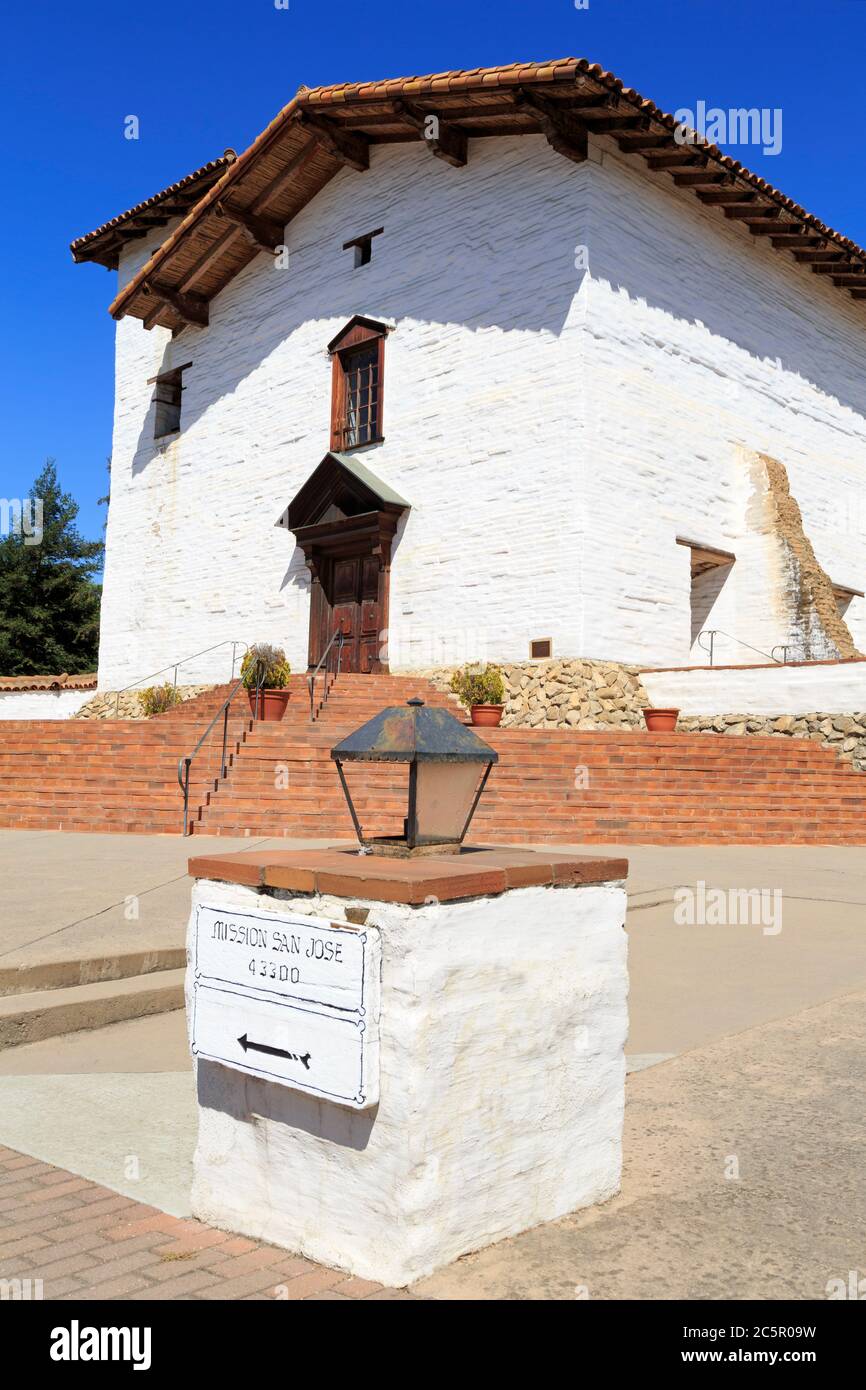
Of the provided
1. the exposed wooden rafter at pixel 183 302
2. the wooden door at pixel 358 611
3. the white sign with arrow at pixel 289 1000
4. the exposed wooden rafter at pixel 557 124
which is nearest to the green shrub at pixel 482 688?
the wooden door at pixel 358 611

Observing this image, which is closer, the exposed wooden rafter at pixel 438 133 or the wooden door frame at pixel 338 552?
the exposed wooden rafter at pixel 438 133

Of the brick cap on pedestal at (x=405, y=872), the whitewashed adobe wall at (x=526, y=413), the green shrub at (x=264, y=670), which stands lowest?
the brick cap on pedestal at (x=405, y=872)

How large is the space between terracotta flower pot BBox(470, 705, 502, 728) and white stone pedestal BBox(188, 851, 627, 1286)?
41.0 feet

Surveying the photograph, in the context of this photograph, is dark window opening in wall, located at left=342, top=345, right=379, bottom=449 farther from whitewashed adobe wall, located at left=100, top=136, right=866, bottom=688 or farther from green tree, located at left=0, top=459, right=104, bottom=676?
green tree, located at left=0, top=459, right=104, bottom=676

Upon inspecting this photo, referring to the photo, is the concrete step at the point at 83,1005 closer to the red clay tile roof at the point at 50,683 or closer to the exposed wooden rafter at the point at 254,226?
the exposed wooden rafter at the point at 254,226

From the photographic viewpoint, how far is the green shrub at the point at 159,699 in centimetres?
2025

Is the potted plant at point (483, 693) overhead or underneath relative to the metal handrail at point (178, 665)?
underneath

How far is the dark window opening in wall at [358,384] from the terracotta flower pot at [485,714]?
601 cm

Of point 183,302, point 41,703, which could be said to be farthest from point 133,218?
point 41,703

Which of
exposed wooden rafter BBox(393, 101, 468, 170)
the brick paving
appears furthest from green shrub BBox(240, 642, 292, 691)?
the brick paving

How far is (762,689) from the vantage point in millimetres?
15859

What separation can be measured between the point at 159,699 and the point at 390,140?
10.9 meters

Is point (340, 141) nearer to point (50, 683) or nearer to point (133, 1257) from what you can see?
point (50, 683)

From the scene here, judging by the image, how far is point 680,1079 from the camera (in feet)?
14.0
